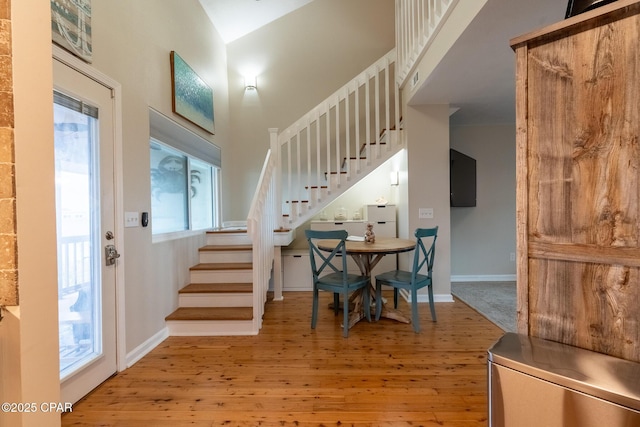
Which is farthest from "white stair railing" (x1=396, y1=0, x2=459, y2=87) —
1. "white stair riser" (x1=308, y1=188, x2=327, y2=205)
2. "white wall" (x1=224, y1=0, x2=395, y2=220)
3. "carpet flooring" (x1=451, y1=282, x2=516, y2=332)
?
"carpet flooring" (x1=451, y1=282, x2=516, y2=332)

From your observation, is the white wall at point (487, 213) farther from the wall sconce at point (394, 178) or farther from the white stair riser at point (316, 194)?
the white stair riser at point (316, 194)

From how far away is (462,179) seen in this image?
4176 mm

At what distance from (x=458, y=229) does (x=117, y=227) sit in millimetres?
4379

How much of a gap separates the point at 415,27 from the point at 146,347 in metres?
3.97

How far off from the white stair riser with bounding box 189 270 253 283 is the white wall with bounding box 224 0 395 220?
164cm

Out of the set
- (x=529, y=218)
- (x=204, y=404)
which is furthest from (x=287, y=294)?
(x=529, y=218)

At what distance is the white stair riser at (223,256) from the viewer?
3.58m

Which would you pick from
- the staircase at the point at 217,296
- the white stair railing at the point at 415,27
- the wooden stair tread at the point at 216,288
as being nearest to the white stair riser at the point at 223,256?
the staircase at the point at 217,296

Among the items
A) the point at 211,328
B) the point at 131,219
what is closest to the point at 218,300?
the point at 211,328

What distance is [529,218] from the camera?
1.11 metres

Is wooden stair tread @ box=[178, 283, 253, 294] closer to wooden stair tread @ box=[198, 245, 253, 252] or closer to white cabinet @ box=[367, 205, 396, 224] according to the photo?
wooden stair tread @ box=[198, 245, 253, 252]

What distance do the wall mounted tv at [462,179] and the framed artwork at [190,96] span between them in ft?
10.9

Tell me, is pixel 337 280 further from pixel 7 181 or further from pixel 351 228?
pixel 7 181

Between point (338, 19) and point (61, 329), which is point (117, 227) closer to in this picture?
point (61, 329)
